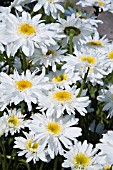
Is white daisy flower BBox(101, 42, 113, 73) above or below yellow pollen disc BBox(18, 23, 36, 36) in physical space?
below

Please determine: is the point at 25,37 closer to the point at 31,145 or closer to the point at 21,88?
the point at 21,88

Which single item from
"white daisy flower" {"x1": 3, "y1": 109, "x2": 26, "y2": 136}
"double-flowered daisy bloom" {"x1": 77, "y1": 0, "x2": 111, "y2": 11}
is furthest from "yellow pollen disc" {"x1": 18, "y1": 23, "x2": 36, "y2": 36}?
"double-flowered daisy bloom" {"x1": 77, "y1": 0, "x2": 111, "y2": 11}

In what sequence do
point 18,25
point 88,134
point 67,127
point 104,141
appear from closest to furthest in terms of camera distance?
point 104,141 → point 67,127 → point 18,25 → point 88,134

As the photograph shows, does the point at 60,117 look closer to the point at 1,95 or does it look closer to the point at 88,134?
the point at 1,95

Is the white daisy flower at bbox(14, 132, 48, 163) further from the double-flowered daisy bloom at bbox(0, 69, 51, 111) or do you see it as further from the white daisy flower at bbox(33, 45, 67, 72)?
the white daisy flower at bbox(33, 45, 67, 72)

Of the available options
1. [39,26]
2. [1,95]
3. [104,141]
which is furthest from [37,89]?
[104,141]

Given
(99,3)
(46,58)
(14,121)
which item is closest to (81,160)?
(14,121)

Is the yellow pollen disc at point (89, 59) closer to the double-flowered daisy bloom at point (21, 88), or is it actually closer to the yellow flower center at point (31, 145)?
the double-flowered daisy bloom at point (21, 88)
